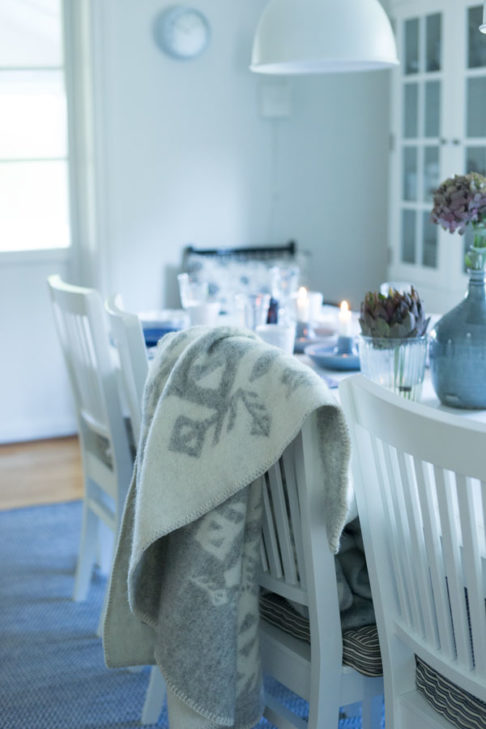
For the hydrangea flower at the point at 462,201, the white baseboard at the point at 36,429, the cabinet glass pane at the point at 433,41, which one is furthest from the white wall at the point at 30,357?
the hydrangea flower at the point at 462,201

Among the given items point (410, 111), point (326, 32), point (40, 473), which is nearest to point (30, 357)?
point (40, 473)

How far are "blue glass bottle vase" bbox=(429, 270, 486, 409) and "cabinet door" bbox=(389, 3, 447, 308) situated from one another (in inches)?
82.1

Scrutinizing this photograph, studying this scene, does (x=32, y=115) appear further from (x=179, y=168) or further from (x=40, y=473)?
(x=40, y=473)

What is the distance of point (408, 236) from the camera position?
4168mm

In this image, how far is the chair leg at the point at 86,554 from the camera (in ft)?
8.76

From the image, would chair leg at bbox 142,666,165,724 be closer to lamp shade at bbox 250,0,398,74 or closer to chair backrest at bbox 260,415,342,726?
chair backrest at bbox 260,415,342,726

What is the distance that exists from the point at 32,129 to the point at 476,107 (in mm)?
1756

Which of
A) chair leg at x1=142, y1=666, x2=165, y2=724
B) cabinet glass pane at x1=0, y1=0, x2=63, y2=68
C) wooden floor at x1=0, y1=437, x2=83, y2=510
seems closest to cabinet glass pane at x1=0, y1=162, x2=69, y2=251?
cabinet glass pane at x1=0, y1=0, x2=63, y2=68

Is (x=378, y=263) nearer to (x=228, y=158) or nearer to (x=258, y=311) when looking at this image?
(x=228, y=158)

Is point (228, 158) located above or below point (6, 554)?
above

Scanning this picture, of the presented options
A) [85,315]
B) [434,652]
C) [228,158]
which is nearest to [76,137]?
[228,158]

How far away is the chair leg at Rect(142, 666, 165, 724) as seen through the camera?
2100 millimetres

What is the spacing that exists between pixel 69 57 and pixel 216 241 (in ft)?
3.13

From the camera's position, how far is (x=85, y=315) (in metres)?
2.20
